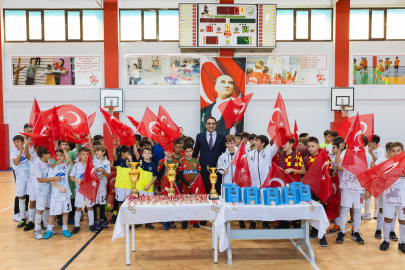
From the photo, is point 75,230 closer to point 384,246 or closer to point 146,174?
point 146,174

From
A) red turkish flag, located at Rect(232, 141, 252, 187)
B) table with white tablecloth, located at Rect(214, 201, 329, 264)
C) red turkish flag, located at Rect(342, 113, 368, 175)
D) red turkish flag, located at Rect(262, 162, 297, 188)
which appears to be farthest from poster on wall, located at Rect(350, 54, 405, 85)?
table with white tablecloth, located at Rect(214, 201, 329, 264)

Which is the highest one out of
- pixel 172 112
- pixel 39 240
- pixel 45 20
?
pixel 45 20

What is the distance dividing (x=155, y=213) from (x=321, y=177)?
2589mm

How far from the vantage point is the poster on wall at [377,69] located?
38.1 ft

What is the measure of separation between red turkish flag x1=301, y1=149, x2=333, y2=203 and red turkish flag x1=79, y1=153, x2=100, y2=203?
135 inches

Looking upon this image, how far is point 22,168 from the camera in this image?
5.49m

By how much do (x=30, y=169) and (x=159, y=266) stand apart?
3.11 metres

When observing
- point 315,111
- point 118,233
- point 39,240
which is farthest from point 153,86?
point 118,233

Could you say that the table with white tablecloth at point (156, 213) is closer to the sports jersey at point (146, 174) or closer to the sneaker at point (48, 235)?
the sports jersey at point (146, 174)

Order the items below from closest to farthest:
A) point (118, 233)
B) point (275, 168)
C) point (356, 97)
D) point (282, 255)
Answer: point (118, 233) → point (282, 255) → point (275, 168) → point (356, 97)

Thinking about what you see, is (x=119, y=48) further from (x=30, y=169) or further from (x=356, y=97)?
(x=356, y=97)

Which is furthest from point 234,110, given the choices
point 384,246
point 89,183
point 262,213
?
point 384,246

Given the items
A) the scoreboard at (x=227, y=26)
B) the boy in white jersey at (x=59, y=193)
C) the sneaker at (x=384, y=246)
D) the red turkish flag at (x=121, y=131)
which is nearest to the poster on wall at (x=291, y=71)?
the scoreboard at (x=227, y=26)

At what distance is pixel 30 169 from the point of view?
210 inches
